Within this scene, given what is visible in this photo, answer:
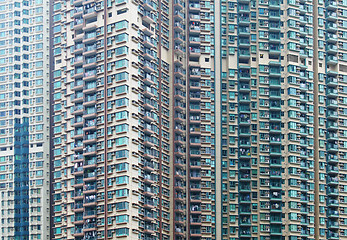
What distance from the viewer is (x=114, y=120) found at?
10431 cm

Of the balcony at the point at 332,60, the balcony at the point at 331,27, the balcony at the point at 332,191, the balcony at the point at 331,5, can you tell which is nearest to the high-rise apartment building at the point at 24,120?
the balcony at the point at 332,191

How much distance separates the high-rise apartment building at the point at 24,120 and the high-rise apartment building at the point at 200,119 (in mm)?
7510

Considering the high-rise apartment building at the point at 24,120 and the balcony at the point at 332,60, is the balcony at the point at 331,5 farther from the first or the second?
the high-rise apartment building at the point at 24,120

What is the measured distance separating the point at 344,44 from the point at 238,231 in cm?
3285

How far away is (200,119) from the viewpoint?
391 feet

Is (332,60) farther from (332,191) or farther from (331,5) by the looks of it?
(332,191)

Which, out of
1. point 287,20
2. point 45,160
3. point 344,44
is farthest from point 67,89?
point 344,44

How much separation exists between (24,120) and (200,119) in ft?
85.9

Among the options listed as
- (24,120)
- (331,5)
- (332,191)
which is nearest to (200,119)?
(332,191)

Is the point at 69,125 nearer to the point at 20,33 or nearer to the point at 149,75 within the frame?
the point at 149,75

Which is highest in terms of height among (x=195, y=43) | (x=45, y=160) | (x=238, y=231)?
(x=195, y=43)

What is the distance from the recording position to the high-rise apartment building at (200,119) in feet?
345

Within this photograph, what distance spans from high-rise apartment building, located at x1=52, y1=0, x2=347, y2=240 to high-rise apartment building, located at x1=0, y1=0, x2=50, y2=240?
751cm

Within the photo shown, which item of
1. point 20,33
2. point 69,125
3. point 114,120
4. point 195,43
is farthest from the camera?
point 20,33
